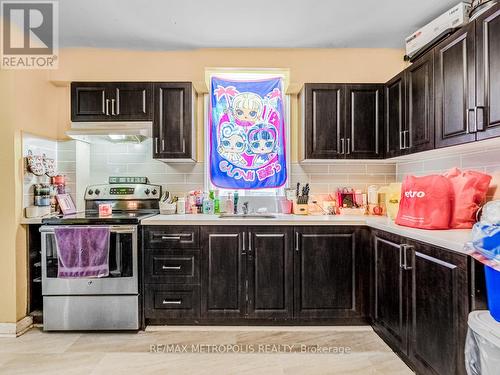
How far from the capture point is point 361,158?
2934mm

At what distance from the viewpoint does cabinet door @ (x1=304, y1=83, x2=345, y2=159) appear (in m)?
2.93

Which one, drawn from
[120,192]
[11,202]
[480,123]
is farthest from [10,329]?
[480,123]

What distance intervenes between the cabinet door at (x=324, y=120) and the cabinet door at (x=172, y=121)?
1127 mm

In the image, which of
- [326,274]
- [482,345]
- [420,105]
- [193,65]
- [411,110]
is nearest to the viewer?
[482,345]

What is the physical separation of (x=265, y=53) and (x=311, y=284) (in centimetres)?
227

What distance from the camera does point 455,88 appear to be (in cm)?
194

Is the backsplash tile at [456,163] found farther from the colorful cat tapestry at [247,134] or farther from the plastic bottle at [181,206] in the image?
the plastic bottle at [181,206]

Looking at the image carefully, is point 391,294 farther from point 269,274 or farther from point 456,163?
point 456,163

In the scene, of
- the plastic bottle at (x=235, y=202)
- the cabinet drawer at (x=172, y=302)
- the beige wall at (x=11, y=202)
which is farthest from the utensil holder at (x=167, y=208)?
the beige wall at (x=11, y=202)

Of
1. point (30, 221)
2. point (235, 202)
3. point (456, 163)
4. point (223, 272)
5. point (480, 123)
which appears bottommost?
point (223, 272)

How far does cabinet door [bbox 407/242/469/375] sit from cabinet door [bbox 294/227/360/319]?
65cm

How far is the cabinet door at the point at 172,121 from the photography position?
115 inches

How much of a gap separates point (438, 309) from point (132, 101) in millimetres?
2875

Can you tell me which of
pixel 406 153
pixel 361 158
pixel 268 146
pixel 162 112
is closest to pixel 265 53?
pixel 268 146
